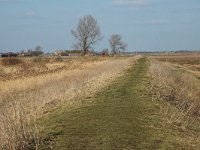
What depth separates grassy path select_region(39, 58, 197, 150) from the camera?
9.91 m

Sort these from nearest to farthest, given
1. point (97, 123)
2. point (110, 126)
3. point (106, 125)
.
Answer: point (110, 126) → point (106, 125) → point (97, 123)

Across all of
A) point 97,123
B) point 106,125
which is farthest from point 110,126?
point 97,123

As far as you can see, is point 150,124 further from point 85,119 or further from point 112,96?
point 112,96

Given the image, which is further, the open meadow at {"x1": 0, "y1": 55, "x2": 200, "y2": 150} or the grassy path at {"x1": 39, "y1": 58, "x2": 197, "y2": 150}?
the grassy path at {"x1": 39, "y1": 58, "x2": 197, "y2": 150}

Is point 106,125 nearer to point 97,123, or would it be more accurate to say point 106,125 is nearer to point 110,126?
point 110,126

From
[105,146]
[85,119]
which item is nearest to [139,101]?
[85,119]

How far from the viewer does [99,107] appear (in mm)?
15336

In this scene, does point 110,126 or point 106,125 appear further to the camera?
point 106,125

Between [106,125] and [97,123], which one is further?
[97,123]

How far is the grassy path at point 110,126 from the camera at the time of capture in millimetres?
9906

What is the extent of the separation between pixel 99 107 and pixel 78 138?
5.03 m

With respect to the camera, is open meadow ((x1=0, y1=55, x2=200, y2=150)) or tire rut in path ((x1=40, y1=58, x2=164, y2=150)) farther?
tire rut in path ((x1=40, y1=58, x2=164, y2=150))

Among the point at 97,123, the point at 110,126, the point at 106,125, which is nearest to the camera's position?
the point at 110,126

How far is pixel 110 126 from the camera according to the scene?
11.7 metres
